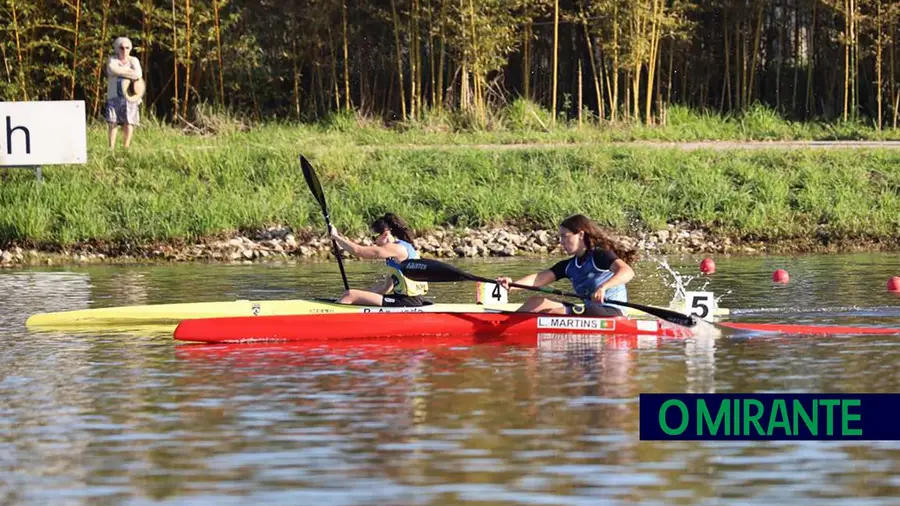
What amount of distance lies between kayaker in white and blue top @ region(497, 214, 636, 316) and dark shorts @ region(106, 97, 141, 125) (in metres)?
12.2

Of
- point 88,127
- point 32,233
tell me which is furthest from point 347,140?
point 32,233

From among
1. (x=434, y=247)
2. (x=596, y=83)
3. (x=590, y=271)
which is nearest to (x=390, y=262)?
(x=590, y=271)

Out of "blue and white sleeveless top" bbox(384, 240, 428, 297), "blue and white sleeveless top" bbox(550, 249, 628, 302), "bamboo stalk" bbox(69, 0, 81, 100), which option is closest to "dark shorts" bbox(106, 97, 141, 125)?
"bamboo stalk" bbox(69, 0, 81, 100)

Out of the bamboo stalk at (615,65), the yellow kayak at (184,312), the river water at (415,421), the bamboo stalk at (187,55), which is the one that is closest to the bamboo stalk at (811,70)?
the bamboo stalk at (615,65)

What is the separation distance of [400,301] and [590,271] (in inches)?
63.9

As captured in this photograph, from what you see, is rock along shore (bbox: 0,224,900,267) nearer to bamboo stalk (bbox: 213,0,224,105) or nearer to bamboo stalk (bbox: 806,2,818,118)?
bamboo stalk (bbox: 213,0,224,105)

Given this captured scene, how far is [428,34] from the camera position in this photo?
28.9 meters

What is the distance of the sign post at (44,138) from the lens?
2386cm

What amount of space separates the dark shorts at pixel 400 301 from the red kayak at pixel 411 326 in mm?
617

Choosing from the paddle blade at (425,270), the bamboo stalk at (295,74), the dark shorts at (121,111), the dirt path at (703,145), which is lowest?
the paddle blade at (425,270)

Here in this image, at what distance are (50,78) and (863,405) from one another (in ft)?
66.0

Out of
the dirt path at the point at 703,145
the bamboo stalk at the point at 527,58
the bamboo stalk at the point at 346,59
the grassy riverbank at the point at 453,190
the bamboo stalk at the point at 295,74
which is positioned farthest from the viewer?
the bamboo stalk at the point at 295,74

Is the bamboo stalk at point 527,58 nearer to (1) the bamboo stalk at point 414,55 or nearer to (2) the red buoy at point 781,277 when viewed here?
(1) the bamboo stalk at point 414,55

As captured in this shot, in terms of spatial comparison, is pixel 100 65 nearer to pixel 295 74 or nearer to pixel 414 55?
pixel 295 74
